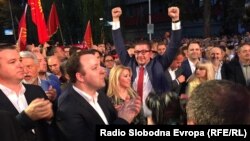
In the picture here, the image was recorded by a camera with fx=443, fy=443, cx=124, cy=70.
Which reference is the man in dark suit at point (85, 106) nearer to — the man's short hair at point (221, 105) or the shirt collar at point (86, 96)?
the shirt collar at point (86, 96)

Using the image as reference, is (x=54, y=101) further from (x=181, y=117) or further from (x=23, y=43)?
(x=23, y=43)

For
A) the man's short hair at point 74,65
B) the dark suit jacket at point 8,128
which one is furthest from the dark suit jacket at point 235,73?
the dark suit jacket at point 8,128

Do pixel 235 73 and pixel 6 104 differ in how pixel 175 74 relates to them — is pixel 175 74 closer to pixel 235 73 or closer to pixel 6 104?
pixel 235 73

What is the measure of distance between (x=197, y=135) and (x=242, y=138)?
18 cm

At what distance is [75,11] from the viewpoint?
42875 mm

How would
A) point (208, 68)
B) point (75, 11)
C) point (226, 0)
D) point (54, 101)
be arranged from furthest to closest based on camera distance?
point (75, 11)
point (226, 0)
point (208, 68)
point (54, 101)

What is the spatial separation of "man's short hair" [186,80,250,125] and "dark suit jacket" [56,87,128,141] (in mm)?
1162

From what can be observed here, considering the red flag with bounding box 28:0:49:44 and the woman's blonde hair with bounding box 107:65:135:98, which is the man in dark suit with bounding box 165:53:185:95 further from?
the red flag with bounding box 28:0:49:44

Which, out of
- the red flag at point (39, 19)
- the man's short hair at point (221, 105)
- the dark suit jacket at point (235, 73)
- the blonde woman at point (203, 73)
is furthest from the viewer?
the red flag at point (39, 19)

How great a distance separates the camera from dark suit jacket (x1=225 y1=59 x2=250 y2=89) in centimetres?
625

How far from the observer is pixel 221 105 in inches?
70.7

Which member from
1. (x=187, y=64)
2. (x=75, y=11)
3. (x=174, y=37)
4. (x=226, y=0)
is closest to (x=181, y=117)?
(x=174, y=37)

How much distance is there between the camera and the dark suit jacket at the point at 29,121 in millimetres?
2861

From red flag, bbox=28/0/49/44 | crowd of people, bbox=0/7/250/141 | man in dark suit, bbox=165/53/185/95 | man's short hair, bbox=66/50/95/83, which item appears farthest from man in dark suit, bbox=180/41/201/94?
man's short hair, bbox=66/50/95/83
